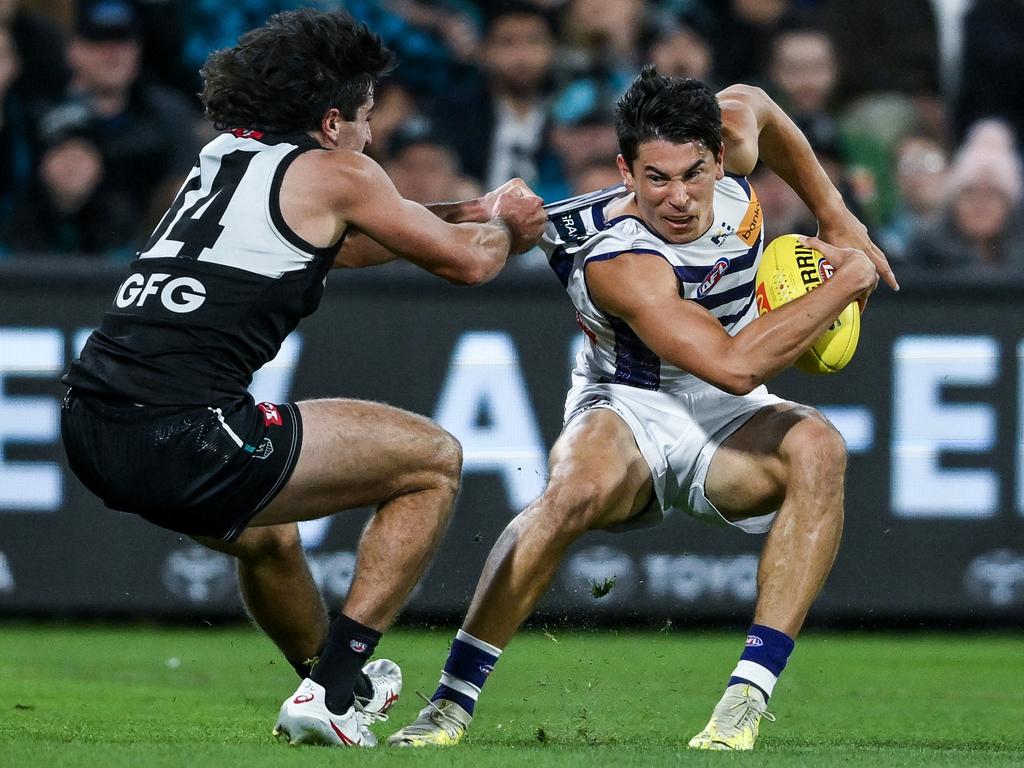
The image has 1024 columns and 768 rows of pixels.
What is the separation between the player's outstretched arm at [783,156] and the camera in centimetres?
584

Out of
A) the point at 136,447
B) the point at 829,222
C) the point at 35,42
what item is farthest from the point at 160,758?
the point at 35,42

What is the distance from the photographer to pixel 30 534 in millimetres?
8305

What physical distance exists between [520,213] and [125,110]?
4.87 meters

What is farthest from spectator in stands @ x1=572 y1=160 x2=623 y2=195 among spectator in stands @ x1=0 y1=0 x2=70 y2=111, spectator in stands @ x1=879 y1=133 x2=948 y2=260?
spectator in stands @ x1=0 y1=0 x2=70 y2=111

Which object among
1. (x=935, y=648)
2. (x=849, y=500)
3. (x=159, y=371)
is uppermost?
(x=159, y=371)

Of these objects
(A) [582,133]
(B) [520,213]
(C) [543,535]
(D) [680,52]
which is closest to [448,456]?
(C) [543,535]

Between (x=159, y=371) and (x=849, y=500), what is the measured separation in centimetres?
449

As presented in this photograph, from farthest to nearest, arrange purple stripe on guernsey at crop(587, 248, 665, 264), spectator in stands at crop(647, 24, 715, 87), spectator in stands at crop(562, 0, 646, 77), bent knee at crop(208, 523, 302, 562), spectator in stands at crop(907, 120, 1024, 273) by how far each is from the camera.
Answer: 1. spectator in stands at crop(562, 0, 646, 77)
2. spectator in stands at crop(647, 24, 715, 87)
3. spectator in stands at crop(907, 120, 1024, 273)
4. purple stripe on guernsey at crop(587, 248, 665, 264)
5. bent knee at crop(208, 523, 302, 562)

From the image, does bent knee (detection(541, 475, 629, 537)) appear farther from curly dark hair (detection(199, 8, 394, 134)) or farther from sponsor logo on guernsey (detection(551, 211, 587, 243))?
curly dark hair (detection(199, 8, 394, 134))

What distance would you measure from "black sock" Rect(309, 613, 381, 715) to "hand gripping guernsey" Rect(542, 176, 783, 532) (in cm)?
120

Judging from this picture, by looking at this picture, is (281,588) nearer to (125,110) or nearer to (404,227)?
(404,227)

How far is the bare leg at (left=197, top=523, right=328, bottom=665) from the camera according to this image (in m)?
5.18

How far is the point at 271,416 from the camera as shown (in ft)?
15.7

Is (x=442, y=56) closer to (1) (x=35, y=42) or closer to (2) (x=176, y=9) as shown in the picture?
(2) (x=176, y=9)
